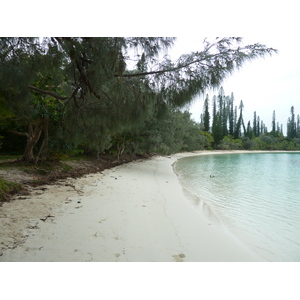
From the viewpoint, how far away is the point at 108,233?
2520 mm

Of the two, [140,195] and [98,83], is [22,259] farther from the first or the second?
[140,195]

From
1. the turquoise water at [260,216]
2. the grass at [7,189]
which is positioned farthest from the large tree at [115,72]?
the turquoise water at [260,216]

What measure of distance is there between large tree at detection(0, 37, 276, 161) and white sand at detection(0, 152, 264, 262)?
1.50 metres

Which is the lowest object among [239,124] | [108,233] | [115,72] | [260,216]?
[260,216]

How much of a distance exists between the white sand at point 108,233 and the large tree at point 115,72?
1.50 meters

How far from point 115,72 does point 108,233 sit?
1994 millimetres

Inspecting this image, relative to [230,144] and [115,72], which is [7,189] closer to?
[115,72]

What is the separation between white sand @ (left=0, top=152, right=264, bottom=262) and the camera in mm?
2045

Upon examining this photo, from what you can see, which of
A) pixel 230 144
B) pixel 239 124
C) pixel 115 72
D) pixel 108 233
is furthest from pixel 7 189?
pixel 239 124

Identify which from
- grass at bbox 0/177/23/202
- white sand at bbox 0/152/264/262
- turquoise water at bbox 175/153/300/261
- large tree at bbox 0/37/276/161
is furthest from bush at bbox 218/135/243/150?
grass at bbox 0/177/23/202

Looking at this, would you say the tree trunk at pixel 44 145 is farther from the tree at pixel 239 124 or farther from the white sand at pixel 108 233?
the tree at pixel 239 124

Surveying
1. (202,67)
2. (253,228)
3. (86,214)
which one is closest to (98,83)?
(202,67)

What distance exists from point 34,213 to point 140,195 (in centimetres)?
229

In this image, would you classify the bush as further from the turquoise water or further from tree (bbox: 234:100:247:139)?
the turquoise water
